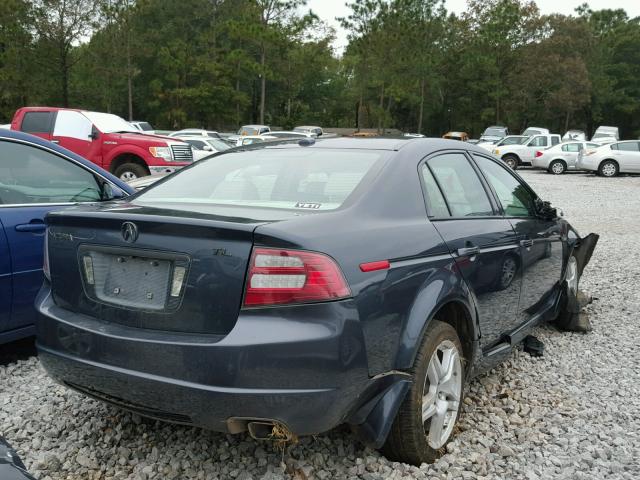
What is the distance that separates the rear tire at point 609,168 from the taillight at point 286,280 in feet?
85.4

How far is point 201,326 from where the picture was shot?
91.7 inches

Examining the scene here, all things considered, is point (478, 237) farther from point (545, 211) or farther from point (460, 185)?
point (545, 211)

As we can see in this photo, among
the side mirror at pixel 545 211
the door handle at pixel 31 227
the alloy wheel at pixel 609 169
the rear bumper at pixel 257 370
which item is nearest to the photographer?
the rear bumper at pixel 257 370

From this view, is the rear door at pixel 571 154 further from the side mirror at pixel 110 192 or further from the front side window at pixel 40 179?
the front side window at pixel 40 179

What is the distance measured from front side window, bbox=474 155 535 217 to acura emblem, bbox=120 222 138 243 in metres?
2.25

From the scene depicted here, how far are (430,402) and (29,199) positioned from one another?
299cm

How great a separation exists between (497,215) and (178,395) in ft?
7.36

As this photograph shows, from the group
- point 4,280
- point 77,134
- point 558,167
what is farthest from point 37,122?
point 558,167

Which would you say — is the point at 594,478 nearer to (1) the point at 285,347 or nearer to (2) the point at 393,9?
(1) the point at 285,347

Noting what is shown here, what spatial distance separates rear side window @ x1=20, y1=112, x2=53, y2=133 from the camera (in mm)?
12719

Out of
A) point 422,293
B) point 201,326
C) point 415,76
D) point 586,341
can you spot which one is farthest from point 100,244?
point 415,76

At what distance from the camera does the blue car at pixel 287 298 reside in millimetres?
2264

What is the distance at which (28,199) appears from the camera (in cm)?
411

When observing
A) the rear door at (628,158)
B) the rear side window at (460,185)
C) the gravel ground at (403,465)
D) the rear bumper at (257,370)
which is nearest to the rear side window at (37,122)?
the gravel ground at (403,465)
